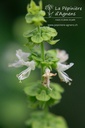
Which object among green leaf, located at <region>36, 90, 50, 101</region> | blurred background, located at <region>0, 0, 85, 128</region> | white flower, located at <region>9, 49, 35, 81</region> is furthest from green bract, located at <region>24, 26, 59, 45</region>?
blurred background, located at <region>0, 0, 85, 128</region>

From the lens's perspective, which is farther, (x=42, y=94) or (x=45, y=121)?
(x=45, y=121)

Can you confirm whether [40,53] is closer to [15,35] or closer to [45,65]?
[45,65]

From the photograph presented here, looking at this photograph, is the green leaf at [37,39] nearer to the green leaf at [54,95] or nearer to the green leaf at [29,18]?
the green leaf at [29,18]

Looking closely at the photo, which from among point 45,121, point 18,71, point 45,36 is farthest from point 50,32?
point 18,71

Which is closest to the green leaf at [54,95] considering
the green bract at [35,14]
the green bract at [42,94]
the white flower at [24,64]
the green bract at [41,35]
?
the green bract at [42,94]

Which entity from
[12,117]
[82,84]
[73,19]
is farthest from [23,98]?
[73,19]

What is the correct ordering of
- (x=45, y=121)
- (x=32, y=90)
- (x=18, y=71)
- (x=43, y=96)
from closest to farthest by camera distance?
(x=43, y=96) < (x=32, y=90) < (x=45, y=121) < (x=18, y=71)

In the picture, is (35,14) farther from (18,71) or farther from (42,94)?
(18,71)

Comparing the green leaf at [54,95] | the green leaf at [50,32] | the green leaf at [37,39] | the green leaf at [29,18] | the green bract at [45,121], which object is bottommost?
the green bract at [45,121]
